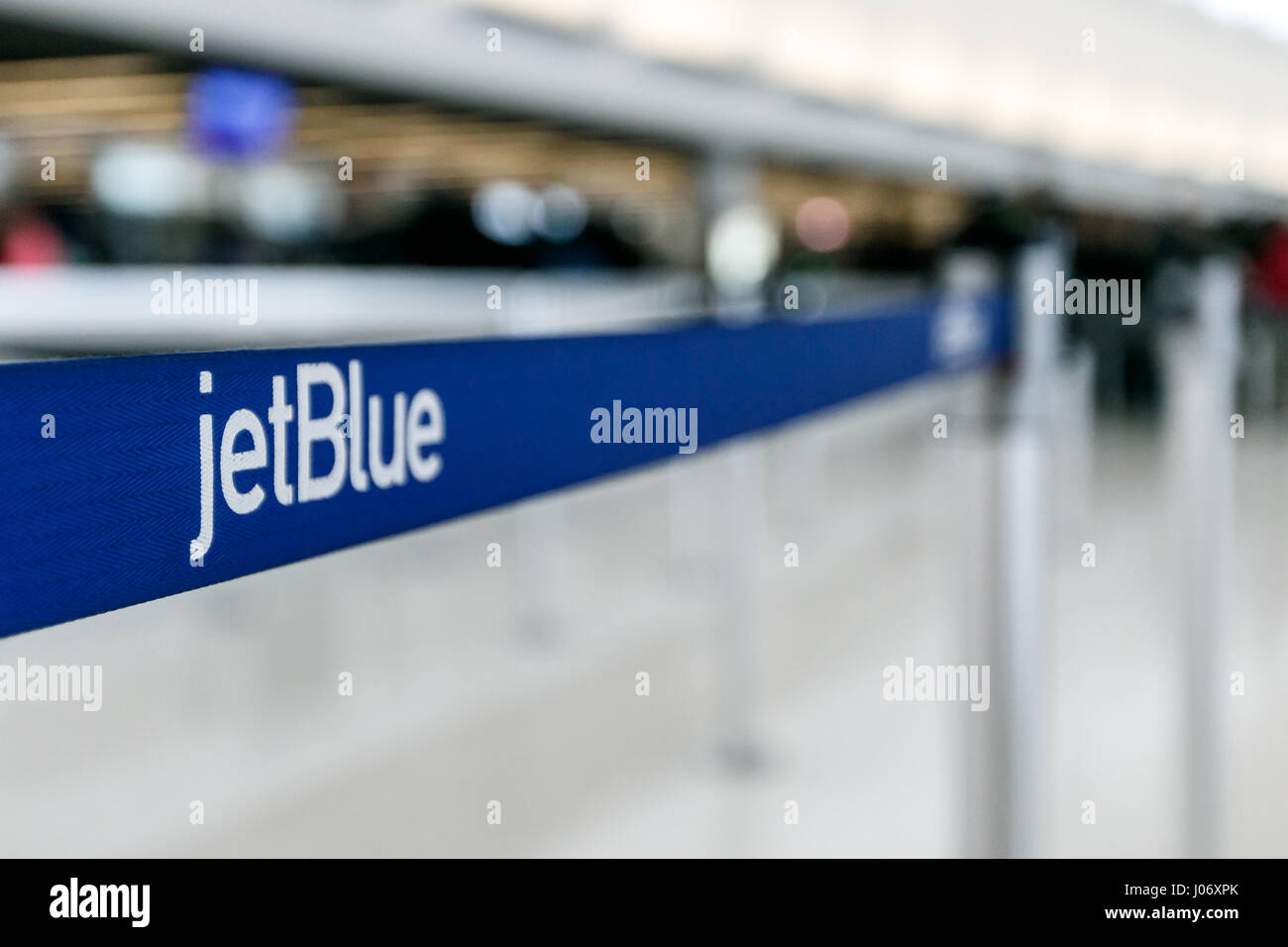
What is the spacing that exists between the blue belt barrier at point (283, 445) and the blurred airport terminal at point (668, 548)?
10 cm

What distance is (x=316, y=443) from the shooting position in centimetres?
78

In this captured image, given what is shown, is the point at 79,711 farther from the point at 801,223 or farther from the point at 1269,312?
the point at 801,223

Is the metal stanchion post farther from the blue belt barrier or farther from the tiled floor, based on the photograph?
the blue belt barrier

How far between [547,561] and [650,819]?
1871 millimetres
